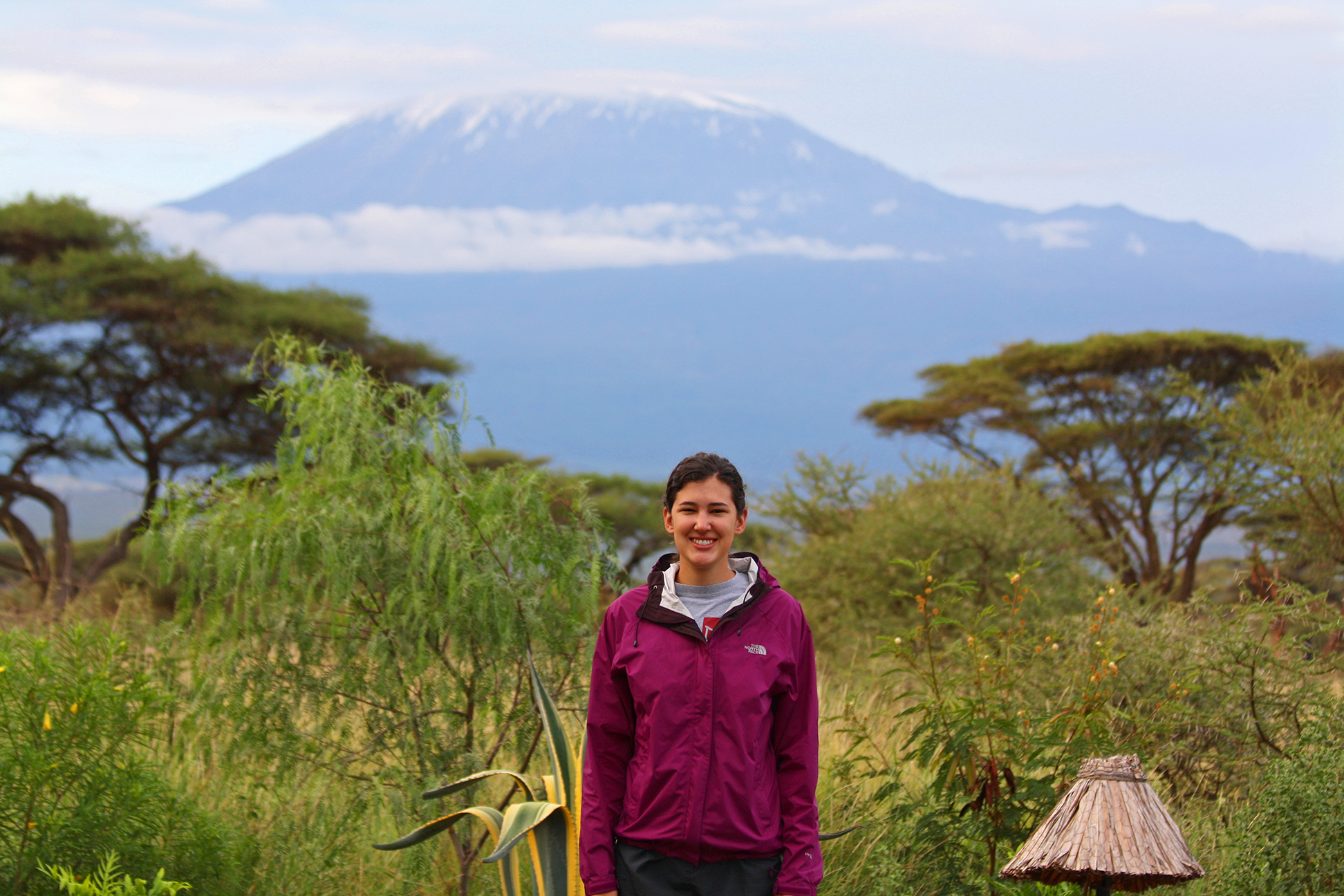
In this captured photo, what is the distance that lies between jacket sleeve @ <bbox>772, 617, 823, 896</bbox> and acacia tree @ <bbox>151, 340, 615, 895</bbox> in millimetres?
1422

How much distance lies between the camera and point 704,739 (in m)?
2.79

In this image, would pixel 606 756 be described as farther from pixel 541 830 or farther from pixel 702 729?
pixel 541 830

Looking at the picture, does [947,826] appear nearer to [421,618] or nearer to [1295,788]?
[1295,788]

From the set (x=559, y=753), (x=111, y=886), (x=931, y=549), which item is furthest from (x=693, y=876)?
(x=931, y=549)

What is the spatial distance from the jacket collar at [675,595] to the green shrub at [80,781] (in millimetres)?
1932

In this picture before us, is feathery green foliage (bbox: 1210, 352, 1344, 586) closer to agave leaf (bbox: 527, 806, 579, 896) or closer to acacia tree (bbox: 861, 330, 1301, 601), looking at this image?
agave leaf (bbox: 527, 806, 579, 896)

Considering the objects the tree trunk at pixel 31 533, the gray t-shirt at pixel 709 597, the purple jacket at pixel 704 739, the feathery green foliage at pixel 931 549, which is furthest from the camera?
the tree trunk at pixel 31 533

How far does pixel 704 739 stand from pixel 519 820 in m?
0.99

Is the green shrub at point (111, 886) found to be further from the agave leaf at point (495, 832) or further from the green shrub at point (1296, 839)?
the green shrub at point (1296, 839)

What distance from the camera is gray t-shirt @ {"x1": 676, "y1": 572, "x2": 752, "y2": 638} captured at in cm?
291

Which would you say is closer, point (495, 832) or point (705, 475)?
point (705, 475)

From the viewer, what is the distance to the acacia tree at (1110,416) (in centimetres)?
1994

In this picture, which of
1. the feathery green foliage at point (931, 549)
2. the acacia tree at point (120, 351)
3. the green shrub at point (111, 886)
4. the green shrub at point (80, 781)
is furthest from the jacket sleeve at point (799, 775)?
the acacia tree at point (120, 351)

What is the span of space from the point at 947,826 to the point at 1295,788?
3.49 feet
